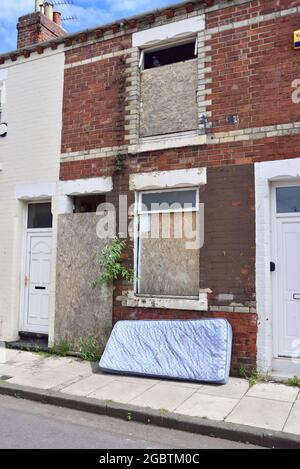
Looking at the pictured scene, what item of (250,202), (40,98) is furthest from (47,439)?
(40,98)

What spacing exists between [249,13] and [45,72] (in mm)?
4234

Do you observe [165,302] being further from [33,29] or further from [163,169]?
[33,29]

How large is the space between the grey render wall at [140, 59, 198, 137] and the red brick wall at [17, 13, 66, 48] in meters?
3.45

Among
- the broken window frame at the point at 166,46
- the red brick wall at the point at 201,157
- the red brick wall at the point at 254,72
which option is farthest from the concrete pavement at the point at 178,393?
the broken window frame at the point at 166,46

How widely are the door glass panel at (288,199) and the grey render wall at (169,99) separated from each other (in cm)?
182

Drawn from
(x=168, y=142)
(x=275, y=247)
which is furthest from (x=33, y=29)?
(x=275, y=247)

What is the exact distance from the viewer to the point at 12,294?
8859 millimetres

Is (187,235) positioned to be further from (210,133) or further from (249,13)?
(249,13)

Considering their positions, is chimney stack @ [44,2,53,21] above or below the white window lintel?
above

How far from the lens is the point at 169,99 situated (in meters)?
7.80

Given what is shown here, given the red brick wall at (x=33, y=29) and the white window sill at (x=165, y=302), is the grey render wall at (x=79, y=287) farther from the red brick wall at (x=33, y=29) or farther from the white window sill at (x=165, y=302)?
the red brick wall at (x=33, y=29)

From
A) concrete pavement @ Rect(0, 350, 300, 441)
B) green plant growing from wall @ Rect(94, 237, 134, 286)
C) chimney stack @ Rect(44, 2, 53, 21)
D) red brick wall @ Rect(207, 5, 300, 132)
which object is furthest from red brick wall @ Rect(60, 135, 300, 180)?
chimney stack @ Rect(44, 2, 53, 21)

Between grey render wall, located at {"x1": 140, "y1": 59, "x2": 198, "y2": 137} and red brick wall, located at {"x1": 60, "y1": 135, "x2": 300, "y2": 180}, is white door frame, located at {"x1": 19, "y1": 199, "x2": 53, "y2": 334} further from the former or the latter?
grey render wall, located at {"x1": 140, "y1": 59, "x2": 198, "y2": 137}

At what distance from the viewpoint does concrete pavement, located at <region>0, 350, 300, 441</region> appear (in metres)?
5.06
